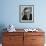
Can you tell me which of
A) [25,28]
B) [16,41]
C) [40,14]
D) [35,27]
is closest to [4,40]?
[16,41]

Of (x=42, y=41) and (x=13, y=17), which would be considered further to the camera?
(x=13, y=17)

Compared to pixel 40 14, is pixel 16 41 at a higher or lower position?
lower

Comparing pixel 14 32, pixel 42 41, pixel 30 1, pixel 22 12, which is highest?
pixel 30 1

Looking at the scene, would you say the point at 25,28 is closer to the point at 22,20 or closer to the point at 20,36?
the point at 22,20

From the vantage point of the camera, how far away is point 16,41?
11.7ft

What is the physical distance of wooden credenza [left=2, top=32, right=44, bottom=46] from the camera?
Answer: 11.7 feet

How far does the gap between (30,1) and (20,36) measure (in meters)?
1.19

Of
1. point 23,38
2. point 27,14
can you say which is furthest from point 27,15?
point 23,38

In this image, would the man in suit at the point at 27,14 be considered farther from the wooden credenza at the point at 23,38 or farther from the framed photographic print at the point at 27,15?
the wooden credenza at the point at 23,38

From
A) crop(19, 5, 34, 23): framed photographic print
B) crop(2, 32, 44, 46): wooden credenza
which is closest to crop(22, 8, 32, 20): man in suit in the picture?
crop(19, 5, 34, 23): framed photographic print

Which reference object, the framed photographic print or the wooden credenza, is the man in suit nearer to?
the framed photographic print

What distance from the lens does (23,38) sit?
3566 mm

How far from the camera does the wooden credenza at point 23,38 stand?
3555 millimetres

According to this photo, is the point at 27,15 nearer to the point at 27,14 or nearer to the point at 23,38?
the point at 27,14
